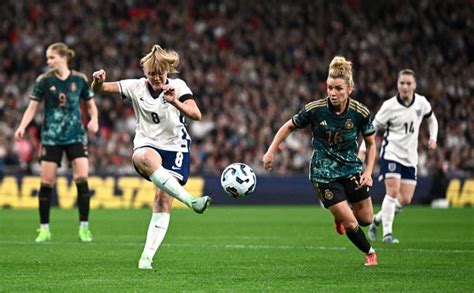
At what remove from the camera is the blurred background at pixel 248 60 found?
2828 cm

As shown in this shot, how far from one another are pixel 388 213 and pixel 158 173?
224 inches

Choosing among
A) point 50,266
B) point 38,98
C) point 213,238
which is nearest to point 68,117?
point 38,98

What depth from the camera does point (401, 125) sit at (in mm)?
15039

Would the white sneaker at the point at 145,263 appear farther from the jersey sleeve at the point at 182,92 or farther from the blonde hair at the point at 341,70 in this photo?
the blonde hair at the point at 341,70

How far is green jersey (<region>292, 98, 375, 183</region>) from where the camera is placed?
34.9ft

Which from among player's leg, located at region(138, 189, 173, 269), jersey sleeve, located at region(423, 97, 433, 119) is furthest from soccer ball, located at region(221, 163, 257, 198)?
jersey sleeve, located at region(423, 97, 433, 119)

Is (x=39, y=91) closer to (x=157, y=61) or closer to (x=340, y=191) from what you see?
(x=157, y=61)

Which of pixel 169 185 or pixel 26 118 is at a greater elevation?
pixel 26 118

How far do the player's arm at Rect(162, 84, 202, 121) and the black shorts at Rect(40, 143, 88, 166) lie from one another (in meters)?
Result: 4.72

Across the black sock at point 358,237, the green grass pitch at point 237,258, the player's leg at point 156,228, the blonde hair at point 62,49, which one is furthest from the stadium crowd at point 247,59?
the black sock at point 358,237

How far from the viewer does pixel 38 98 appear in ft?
46.8

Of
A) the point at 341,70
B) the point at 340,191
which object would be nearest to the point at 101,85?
the point at 341,70

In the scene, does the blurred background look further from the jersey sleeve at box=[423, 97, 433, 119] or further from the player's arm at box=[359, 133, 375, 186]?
the player's arm at box=[359, 133, 375, 186]

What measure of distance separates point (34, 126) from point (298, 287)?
19687 mm
